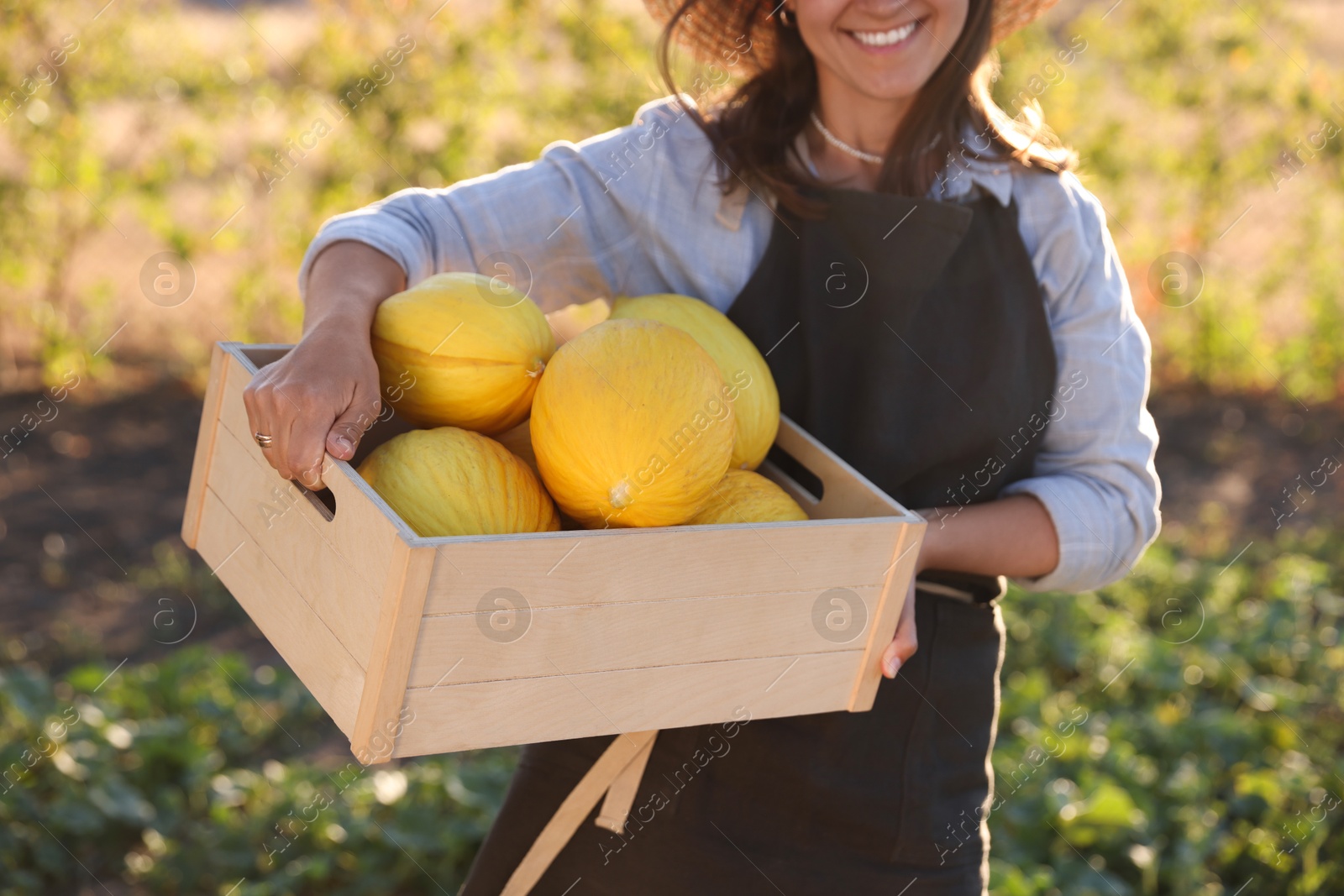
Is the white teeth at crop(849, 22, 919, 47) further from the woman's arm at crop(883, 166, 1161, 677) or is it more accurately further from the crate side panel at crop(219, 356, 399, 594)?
the crate side panel at crop(219, 356, 399, 594)

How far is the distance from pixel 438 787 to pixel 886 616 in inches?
78.0

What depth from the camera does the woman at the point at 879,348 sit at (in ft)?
5.97

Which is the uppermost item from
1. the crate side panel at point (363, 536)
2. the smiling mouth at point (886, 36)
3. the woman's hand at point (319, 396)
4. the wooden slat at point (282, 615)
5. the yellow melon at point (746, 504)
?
the woman's hand at point (319, 396)

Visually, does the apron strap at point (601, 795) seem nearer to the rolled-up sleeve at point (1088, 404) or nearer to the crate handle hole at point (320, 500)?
the crate handle hole at point (320, 500)

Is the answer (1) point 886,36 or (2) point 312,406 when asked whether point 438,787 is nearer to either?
(2) point 312,406

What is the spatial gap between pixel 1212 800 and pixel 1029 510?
2138mm

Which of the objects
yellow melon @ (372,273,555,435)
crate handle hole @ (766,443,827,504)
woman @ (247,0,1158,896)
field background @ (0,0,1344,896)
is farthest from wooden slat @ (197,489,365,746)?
→ field background @ (0,0,1344,896)

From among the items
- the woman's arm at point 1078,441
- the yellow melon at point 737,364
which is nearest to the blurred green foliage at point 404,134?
the woman's arm at point 1078,441

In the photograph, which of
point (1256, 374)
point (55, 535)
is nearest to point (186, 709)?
point (55, 535)

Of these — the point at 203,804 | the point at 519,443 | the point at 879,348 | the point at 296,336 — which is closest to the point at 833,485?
the point at 879,348

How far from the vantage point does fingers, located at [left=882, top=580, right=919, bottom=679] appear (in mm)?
1601

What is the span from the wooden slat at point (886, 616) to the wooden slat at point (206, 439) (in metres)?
0.88

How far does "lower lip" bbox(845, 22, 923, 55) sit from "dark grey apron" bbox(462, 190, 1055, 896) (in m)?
0.21

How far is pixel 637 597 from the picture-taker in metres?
1.38
